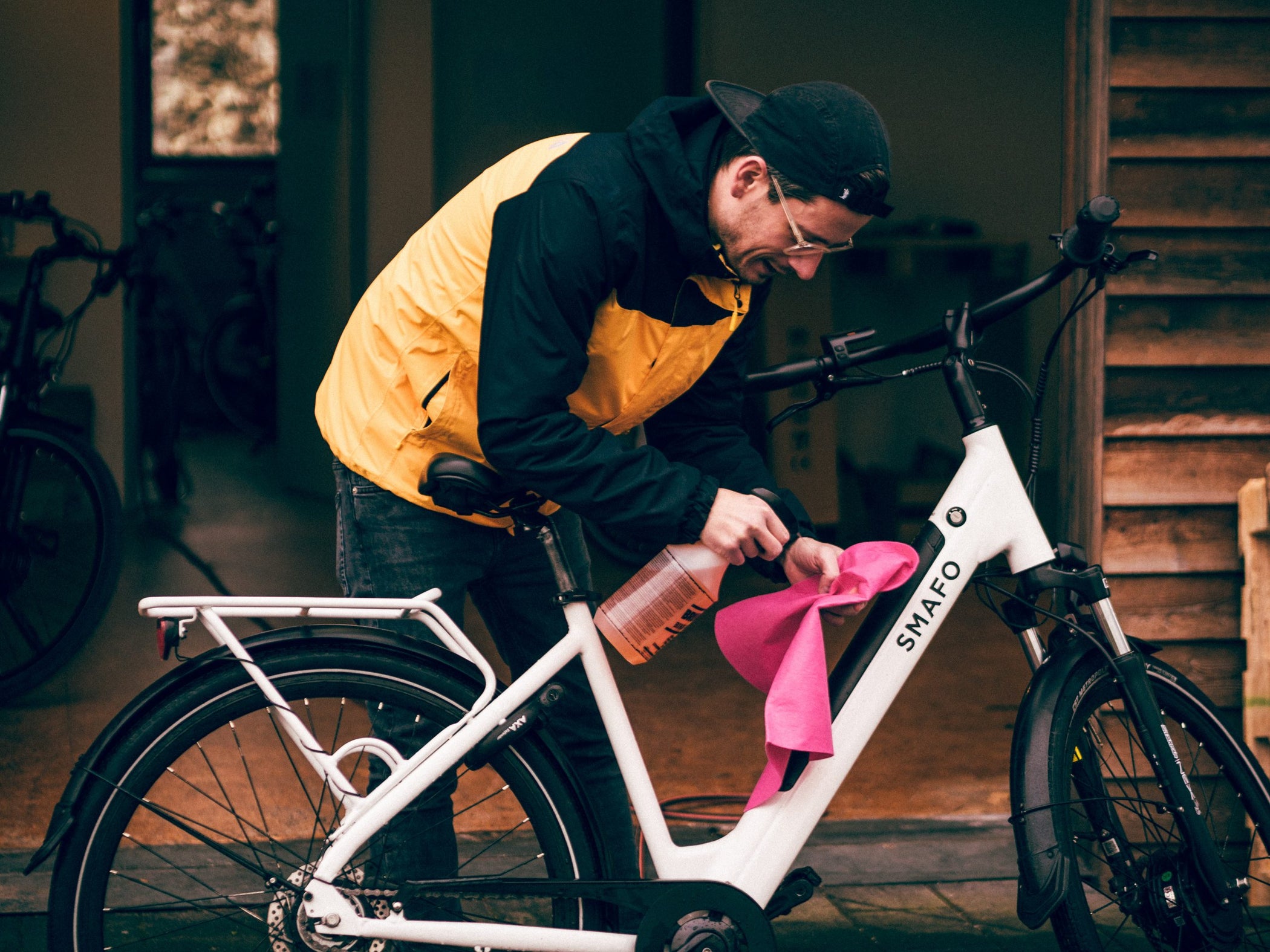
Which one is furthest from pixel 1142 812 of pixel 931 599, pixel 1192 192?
pixel 1192 192

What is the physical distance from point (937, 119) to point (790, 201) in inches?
232

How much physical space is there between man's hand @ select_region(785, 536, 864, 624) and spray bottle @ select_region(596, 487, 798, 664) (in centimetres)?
14

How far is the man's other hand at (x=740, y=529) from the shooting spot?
78.8 inches

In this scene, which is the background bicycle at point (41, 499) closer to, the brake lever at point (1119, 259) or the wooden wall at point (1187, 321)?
the wooden wall at point (1187, 321)

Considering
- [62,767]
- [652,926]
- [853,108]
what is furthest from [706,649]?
[853,108]

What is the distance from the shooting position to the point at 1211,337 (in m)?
3.21

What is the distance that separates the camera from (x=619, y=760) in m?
2.16

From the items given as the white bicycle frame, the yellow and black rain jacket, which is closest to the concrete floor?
the white bicycle frame

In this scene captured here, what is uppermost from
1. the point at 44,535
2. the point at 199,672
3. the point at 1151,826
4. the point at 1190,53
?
the point at 1190,53

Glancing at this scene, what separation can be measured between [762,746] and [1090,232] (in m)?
2.32

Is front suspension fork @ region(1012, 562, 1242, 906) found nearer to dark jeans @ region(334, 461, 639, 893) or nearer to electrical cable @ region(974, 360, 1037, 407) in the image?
electrical cable @ region(974, 360, 1037, 407)

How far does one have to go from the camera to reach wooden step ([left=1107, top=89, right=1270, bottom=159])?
10.3 ft

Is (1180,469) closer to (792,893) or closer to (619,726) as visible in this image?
(792,893)

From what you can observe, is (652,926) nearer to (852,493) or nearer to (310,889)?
(310,889)
